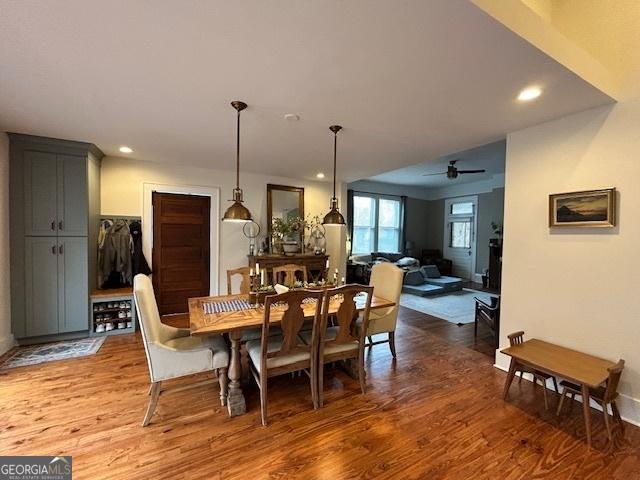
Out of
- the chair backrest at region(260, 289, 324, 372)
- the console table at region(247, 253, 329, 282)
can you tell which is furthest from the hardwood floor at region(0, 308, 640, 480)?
the console table at region(247, 253, 329, 282)

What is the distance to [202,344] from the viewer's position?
7.49 ft

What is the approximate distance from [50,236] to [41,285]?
0.59 m

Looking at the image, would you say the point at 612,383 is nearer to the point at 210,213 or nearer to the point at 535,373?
the point at 535,373

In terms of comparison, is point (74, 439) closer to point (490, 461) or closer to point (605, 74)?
point (490, 461)

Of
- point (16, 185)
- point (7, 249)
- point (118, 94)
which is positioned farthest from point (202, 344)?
point (16, 185)

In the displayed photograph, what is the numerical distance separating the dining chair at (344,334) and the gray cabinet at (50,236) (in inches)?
120

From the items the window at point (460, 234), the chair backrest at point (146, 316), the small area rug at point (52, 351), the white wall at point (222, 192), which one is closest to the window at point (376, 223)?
the window at point (460, 234)

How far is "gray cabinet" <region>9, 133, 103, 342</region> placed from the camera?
3.14 meters

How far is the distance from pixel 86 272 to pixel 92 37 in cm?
299

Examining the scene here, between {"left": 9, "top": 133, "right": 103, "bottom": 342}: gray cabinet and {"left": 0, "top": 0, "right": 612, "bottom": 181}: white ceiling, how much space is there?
0.35m

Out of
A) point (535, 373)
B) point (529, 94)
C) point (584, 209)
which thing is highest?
point (529, 94)

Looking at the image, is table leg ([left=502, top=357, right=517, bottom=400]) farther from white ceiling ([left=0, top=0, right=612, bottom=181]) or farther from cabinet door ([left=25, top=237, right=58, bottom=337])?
cabinet door ([left=25, top=237, right=58, bottom=337])

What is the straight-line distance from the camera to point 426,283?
673cm

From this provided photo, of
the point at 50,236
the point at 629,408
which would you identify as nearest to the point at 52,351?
the point at 50,236
